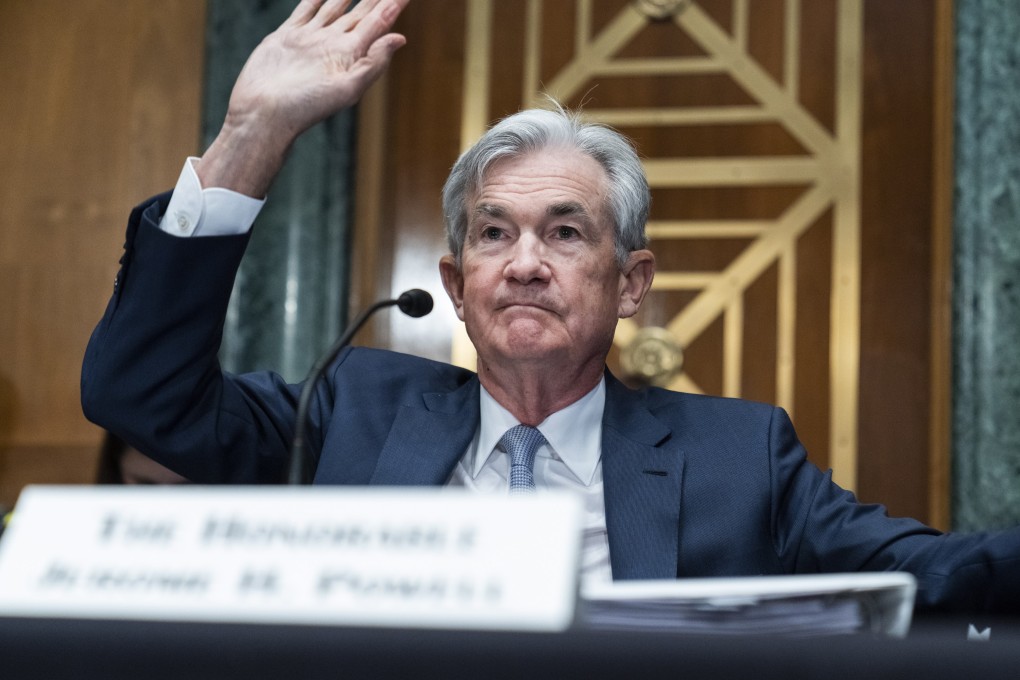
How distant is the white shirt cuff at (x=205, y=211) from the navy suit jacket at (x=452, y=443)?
2 centimetres

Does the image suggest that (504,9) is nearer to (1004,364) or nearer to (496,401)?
(1004,364)

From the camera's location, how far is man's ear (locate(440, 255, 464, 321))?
7.52 feet

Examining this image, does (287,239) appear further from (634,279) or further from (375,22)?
(375,22)

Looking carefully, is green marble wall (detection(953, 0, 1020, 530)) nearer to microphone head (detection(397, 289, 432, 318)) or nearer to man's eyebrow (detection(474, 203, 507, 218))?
man's eyebrow (detection(474, 203, 507, 218))

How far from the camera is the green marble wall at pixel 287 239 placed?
3.64m

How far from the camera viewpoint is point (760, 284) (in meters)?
3.78

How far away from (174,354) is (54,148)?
246 cm

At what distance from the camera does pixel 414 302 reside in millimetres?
1864

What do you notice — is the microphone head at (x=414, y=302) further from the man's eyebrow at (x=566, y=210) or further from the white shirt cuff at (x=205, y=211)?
the man's eyebrow at (x=566, y=210)

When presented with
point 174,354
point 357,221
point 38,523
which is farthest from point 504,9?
point 38,523

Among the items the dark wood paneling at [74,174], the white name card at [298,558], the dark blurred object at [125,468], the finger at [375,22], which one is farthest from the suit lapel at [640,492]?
the dark wood paneling at [74,174]

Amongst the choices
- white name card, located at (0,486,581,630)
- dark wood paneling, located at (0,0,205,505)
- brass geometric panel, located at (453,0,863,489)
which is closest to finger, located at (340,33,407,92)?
white name card, located at (0,486,581,630)

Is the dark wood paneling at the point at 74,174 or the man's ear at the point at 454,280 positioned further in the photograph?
the dark wood paneling at the point at 74,174

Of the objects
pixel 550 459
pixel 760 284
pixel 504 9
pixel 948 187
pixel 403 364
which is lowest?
pixel 550 459
